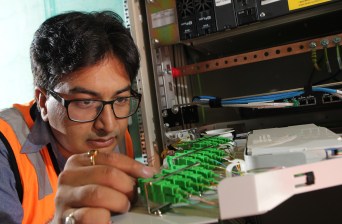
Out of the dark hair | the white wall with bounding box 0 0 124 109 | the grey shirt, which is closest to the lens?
the grey shirt

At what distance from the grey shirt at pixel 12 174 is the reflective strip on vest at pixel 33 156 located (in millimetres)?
19

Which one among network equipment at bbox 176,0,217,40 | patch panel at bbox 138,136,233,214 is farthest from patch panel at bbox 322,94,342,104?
patch panel at bbox 138,136,233,214

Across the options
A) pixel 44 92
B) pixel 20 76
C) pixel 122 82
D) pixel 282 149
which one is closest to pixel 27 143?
pixel 44 92

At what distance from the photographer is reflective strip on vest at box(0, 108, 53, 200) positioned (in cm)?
83

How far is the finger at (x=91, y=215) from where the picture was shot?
1.32 ft

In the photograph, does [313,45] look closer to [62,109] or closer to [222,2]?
[222,2]

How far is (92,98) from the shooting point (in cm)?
77

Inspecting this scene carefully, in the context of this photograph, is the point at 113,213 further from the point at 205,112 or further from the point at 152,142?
the point at 205,112

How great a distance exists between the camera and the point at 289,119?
3.25 ft

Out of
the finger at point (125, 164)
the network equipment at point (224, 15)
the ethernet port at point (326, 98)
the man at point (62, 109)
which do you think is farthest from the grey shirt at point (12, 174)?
the ethernet port at point (326, 98)

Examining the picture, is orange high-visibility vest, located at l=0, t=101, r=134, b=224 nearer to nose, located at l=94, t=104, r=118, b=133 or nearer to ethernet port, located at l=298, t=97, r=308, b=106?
nose, located at l=94, t=104, r=118, b=133

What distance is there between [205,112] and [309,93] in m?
0.57

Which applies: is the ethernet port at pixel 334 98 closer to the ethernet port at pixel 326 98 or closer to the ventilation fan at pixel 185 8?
the ethernet port at pixel 326 98

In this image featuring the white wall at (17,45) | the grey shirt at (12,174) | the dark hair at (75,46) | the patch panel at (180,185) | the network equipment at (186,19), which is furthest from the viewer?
the white wall at (17,45)
